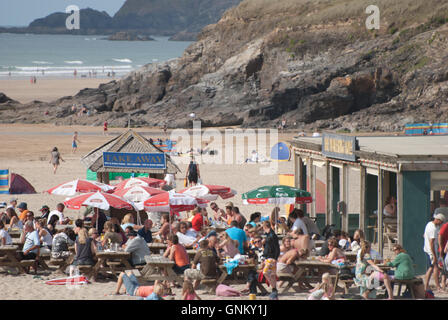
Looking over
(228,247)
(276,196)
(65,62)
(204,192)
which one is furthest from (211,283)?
(65,62)

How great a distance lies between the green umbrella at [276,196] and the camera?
1444cm

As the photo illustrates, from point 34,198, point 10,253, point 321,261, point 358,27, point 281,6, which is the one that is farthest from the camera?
point 281,6

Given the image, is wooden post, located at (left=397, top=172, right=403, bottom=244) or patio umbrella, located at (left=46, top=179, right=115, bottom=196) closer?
wooden post, located at (left=397, top=172, right=403, bottom=244)

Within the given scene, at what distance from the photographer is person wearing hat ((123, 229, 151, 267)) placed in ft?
40.5

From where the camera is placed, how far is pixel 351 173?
84.4 ft

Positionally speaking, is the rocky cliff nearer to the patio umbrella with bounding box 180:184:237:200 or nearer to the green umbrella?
the patio umbrella with bounding box 180:184:237:200

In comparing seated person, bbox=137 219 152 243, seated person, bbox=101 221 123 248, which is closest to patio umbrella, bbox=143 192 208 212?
seated person, bbox=137 219 152 243

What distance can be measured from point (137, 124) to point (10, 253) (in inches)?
1521

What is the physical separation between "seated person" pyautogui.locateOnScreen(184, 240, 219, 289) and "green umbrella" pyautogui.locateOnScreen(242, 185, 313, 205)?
305 cm

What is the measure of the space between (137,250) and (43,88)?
74.9m

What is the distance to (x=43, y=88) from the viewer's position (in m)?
84.4

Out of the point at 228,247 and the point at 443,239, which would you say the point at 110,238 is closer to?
the point at 228,247
